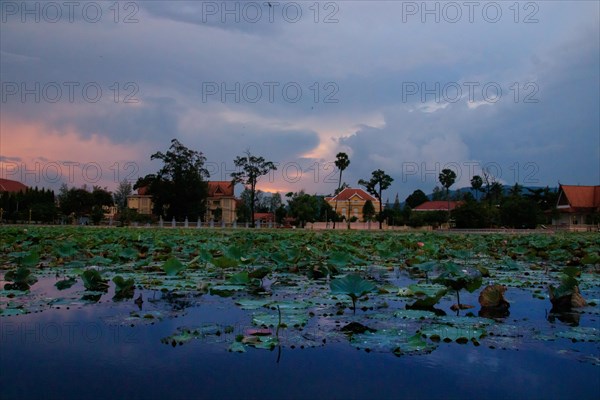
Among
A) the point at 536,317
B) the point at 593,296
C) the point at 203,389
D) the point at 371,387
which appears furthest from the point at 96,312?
the point at 593,296

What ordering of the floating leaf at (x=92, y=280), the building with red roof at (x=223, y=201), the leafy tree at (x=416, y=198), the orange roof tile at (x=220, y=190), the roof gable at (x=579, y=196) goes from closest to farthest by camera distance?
the floating leaf at (x=92, y=280) → the roof gable at (x=579, y=196) → the building with red roof at (x=223, y=201) → the orange roof tile at (x=220, y=190) → the leafy tree at (x=416, y=198)

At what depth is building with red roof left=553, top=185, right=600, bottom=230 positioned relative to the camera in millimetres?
49188

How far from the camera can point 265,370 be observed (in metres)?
1.84

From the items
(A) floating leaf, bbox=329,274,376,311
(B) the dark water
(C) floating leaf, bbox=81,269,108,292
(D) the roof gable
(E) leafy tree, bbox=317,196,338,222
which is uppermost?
(D) the roof gable

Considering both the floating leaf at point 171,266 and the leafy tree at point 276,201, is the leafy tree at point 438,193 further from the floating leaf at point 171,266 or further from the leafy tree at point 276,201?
the floating leaf at point 171,266

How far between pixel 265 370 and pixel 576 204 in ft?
185

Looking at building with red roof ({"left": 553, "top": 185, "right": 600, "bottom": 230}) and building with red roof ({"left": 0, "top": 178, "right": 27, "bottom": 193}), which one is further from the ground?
building with red roof ({"left": 0, "top": 178, "right": 27, "bottom": 193})

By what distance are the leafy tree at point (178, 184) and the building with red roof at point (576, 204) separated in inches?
A: 1451

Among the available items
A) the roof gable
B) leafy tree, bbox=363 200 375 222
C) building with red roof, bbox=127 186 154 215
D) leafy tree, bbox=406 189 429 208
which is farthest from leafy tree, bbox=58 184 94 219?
leafy tree, bbox=406 189 429 208

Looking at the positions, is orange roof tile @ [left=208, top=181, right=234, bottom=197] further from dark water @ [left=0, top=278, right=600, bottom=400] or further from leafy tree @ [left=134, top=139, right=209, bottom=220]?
dark water @ [left=0, top=278, right=600, bottom=400]

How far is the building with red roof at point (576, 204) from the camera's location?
49188 millimetres

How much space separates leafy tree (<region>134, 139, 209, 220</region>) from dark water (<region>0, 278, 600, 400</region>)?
46268mm

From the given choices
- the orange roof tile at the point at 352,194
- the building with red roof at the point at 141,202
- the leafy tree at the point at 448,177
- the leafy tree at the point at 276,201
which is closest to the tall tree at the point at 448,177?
Result: the leafy tree at the point at 448,177

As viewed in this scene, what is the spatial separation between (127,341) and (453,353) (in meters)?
1.50
